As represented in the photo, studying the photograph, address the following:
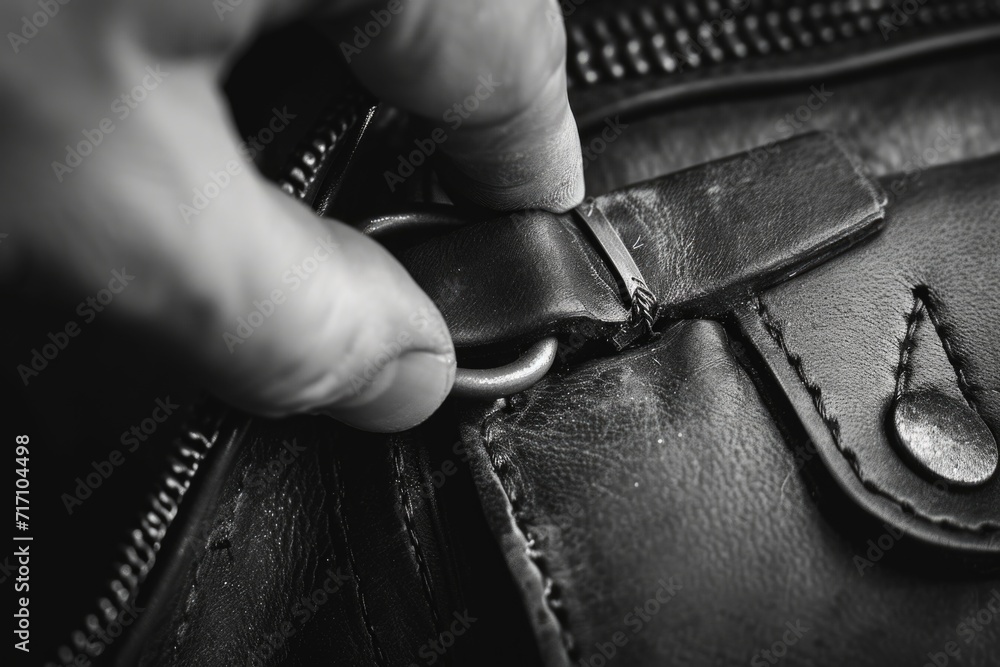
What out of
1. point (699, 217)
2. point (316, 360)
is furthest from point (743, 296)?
point (316, 360)

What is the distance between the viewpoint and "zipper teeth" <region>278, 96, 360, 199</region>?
1.66 ft

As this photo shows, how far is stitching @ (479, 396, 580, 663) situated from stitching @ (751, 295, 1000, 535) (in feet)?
0.56

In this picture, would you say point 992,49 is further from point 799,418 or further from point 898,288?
point 799,418

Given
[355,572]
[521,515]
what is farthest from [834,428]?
[355,572]

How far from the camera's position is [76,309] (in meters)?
0.32

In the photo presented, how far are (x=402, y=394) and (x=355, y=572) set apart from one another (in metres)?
0.15

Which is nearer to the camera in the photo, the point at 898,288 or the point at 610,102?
the point at 898,288

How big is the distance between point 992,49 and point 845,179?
1.09 ft

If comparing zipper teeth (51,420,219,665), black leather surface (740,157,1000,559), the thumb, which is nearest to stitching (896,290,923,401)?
black leather surface (740,157,1000,559)

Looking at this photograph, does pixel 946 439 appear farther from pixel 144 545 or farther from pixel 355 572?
pixel 144 545

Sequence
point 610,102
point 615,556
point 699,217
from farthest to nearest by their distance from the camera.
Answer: point 610,102 → point 699,217 → point 615,556

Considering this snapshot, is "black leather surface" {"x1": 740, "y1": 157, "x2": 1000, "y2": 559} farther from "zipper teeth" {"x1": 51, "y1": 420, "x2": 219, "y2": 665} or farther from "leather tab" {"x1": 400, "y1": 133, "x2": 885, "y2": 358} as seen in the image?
"zipper teeth" {"x1": 51, "y1": 420, "x2": 219, "y2": 665}

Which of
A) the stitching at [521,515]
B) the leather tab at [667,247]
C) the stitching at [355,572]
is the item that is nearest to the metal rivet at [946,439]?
the leather tab at [667,247]

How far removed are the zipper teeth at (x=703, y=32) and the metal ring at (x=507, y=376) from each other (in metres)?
0.30
